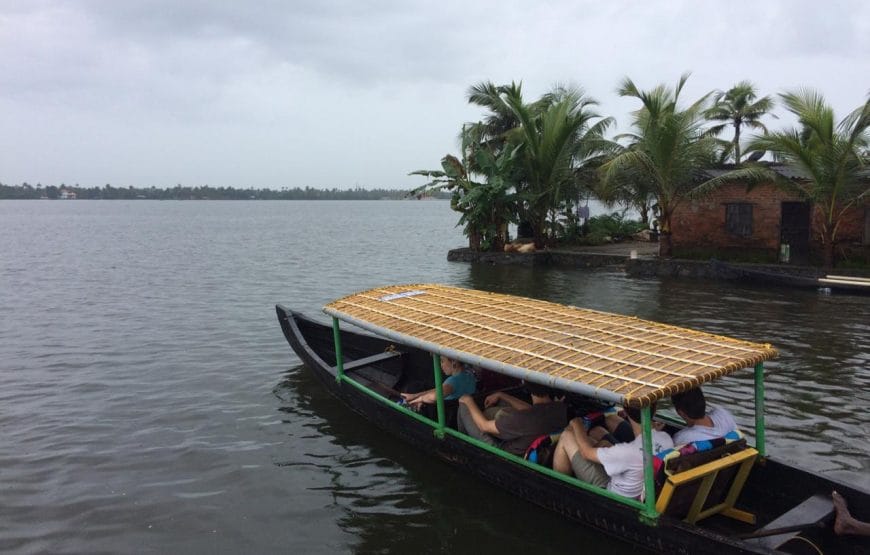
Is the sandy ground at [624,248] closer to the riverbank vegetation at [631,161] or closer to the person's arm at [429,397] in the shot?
the riverbank vegetation at [631,161]

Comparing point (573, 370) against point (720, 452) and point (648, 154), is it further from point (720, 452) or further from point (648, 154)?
point (648, 154)

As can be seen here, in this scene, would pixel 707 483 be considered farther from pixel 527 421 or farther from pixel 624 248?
pixel 624 248

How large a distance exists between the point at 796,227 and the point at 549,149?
9.14 m

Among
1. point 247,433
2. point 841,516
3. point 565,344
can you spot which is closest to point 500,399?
point 565,344

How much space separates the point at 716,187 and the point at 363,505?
754 inches

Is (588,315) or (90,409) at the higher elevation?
(588,315)

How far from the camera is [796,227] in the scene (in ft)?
71.9

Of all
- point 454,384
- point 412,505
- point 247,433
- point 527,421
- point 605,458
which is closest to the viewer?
point 605,458

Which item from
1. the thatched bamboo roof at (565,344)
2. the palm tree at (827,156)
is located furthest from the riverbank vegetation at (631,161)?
the thatched bamboo roof at (565,344)

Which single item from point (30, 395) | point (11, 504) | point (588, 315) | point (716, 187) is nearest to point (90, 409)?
point (30, 395)

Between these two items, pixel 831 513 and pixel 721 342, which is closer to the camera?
pixel 831 513

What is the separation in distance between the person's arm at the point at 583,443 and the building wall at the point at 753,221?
17470 mm

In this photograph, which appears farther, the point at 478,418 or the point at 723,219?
the point at 723,219

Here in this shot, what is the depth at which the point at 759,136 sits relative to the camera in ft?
64.7
